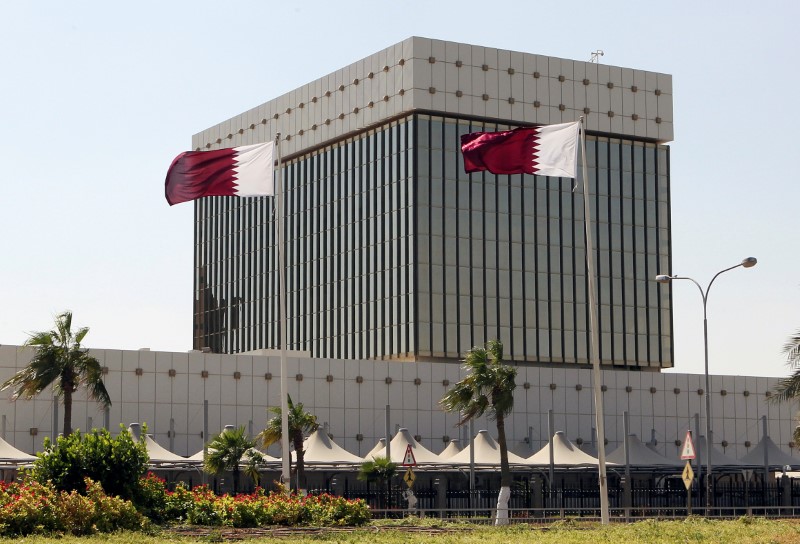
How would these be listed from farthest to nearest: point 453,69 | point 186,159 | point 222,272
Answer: point 222,272
point 453,69
point 186,159

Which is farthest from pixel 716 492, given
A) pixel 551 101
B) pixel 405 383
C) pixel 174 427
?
pixel 551 101

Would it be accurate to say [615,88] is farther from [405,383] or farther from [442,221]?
[405,383]

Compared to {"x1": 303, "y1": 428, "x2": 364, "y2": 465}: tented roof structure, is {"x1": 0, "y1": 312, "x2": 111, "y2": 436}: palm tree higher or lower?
higher

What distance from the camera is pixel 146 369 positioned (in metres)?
67.3

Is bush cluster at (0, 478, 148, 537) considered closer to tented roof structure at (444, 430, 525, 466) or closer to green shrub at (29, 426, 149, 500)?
green shrub at (29, 426, 149, 500)

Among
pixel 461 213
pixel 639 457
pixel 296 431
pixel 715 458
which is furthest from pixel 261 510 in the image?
pixel 461 213

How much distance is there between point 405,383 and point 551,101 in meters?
31.9

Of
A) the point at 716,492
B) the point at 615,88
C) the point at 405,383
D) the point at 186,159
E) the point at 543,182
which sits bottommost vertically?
the point at 716,492

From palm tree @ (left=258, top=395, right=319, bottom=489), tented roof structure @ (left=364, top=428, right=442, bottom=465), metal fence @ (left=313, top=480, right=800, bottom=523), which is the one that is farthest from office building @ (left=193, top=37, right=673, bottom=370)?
palm tree @ (left=258, top=395, right=319, bottom=489)

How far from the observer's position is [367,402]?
7344 centimetres

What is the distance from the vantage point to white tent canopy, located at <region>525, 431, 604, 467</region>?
6425 cm

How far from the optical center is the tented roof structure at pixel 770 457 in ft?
228

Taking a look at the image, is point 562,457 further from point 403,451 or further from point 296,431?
point 296,431

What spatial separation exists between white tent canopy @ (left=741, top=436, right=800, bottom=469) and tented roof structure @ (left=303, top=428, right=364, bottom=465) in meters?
21.0
